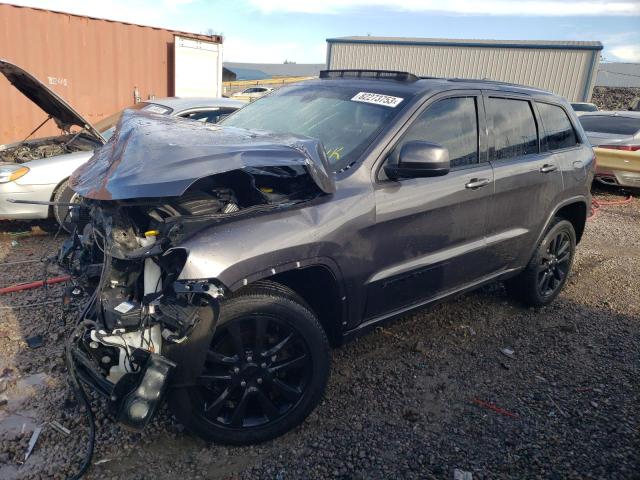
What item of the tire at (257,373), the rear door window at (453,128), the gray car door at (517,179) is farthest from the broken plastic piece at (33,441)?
the gray car door at (517,179)

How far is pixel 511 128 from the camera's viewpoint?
3.69 metres

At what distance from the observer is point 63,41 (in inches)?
359

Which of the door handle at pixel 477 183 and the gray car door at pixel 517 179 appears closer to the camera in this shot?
the door handle at pixel 477 183

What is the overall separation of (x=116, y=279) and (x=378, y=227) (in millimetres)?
1368

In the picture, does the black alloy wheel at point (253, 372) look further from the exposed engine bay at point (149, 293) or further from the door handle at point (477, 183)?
the door handle at point (477, 183)

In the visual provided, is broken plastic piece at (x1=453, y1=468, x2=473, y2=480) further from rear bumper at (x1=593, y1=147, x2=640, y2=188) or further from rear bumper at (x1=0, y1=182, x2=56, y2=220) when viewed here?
rear bumper at (x1=593, y1=147, x2=640, y2=188)

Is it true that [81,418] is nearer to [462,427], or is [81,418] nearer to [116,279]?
[116,279]

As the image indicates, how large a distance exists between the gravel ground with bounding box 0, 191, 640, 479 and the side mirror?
4.42 ft

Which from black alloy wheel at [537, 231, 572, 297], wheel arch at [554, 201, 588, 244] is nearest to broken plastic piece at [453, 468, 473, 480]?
black alloy wheel at [537, 231, 572, 297]

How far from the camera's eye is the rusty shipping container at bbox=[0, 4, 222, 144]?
8672 mm

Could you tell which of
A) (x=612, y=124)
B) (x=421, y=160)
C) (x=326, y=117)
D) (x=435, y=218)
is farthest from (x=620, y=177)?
(x=421, y=160)

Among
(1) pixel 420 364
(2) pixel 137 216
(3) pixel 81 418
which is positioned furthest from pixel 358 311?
(3) pixel 81 418

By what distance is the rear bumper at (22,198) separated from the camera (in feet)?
16.6

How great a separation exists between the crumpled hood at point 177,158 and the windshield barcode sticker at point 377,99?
684 millimetres
